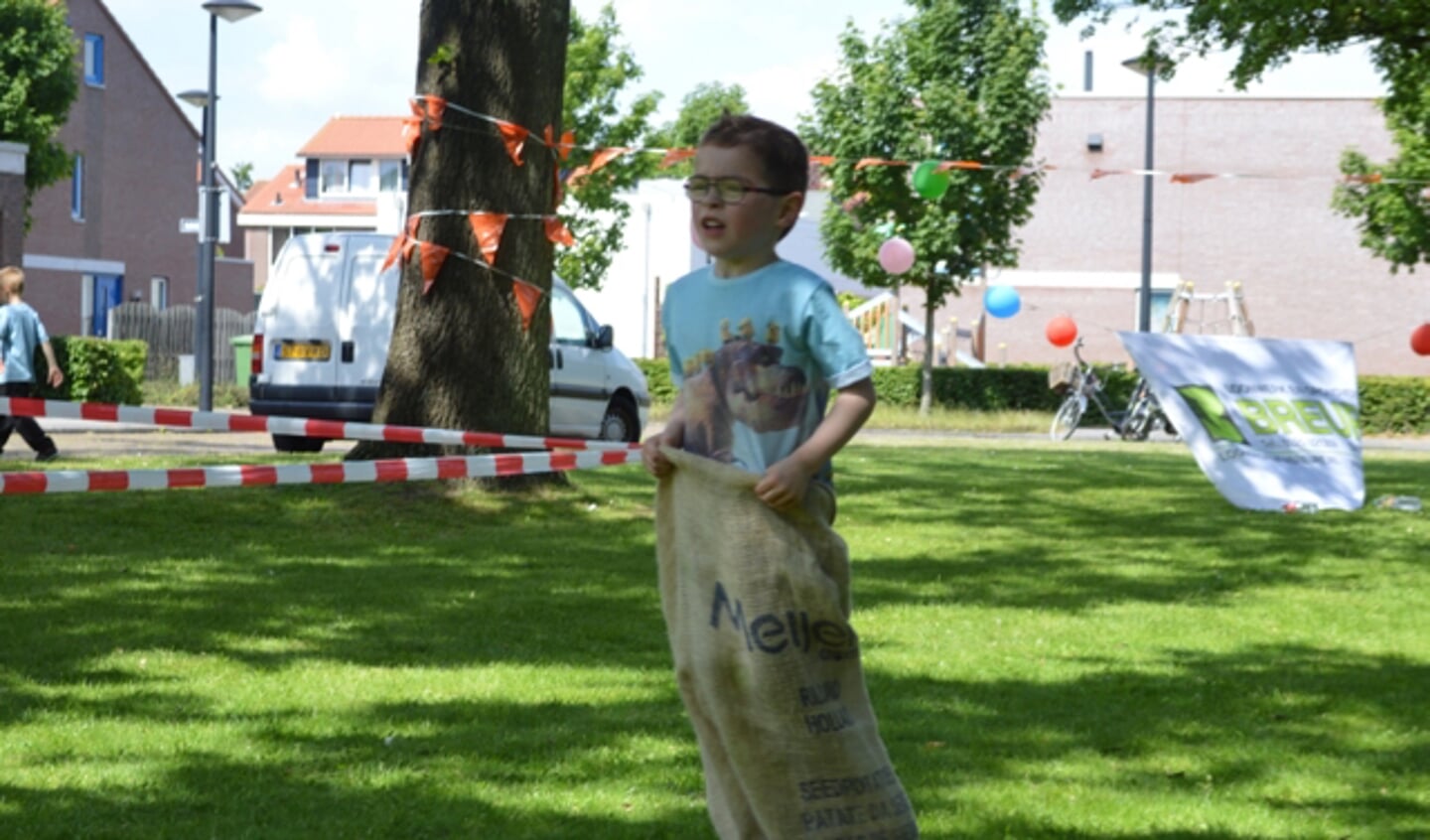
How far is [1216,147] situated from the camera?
159ft

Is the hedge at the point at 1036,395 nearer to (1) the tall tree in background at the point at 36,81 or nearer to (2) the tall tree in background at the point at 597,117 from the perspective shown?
(2) the tall tree in background at the point at 597,117

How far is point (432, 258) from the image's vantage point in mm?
11578

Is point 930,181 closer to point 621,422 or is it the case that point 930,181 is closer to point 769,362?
point 621,422

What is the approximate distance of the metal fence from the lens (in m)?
39.5

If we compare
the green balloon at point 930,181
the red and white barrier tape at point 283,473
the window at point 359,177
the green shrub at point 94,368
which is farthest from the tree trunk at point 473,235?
the window at point 359,177

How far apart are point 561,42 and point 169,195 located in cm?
4800

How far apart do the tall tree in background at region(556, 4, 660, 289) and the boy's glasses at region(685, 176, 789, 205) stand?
120ft

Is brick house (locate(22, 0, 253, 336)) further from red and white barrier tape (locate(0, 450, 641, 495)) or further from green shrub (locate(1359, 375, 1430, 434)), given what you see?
red and white barrier tape (locate(0, 450, 641, 495))

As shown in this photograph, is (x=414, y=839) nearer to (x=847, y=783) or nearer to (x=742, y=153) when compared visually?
(x=847, y=783)

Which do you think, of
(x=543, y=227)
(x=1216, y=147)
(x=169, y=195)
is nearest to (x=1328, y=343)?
(x=543, y=227)

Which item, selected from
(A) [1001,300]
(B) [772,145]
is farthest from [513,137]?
(A) [1001,300]

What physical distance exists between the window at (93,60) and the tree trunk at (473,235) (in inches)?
1769

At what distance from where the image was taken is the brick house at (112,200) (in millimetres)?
51312

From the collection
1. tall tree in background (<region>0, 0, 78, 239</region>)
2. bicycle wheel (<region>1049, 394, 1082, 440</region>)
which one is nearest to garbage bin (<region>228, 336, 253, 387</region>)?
tall tree in background (<region>0, 0, 78, 239</region>)
